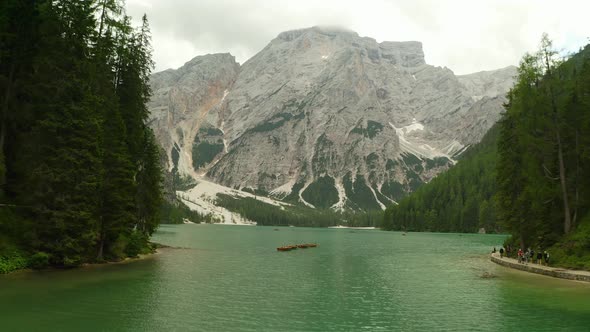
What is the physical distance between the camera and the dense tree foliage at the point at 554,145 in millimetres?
56500

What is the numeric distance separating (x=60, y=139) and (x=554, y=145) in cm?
5999

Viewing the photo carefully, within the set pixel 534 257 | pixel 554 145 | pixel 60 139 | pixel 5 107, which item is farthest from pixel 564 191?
pixel 5 107

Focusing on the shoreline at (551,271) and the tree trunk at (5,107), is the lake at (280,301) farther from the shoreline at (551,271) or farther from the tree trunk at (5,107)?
the tree trunk at (5,107)

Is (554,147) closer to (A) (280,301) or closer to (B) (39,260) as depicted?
(A) (280,301)

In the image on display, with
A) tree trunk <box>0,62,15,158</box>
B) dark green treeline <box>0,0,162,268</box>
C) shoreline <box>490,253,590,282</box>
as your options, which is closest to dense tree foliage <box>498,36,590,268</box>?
shoreline <box>490,253,590,282</box>

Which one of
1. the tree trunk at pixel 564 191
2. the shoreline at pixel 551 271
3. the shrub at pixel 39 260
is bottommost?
the shrub at pixel 39 260

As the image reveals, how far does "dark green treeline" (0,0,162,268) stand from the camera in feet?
147

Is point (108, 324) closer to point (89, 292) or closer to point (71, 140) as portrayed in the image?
point (89, 292)

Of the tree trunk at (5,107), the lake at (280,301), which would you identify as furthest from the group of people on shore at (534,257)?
the tree trunk at (5,107)

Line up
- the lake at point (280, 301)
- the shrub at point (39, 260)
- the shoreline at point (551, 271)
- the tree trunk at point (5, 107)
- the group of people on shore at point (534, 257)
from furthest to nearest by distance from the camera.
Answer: the group of people on shore at point (534, 257)
the tree trunk at point (5, 107)
the shoreline at point (551, 271)
the shrub at point (39, 260)
the lake at point (280, 301)

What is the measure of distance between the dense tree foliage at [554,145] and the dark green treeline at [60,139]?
2113 inches

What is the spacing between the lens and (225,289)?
39531mm

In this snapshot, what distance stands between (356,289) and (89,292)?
2322cm

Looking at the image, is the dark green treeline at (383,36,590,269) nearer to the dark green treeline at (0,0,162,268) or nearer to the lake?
the lake
